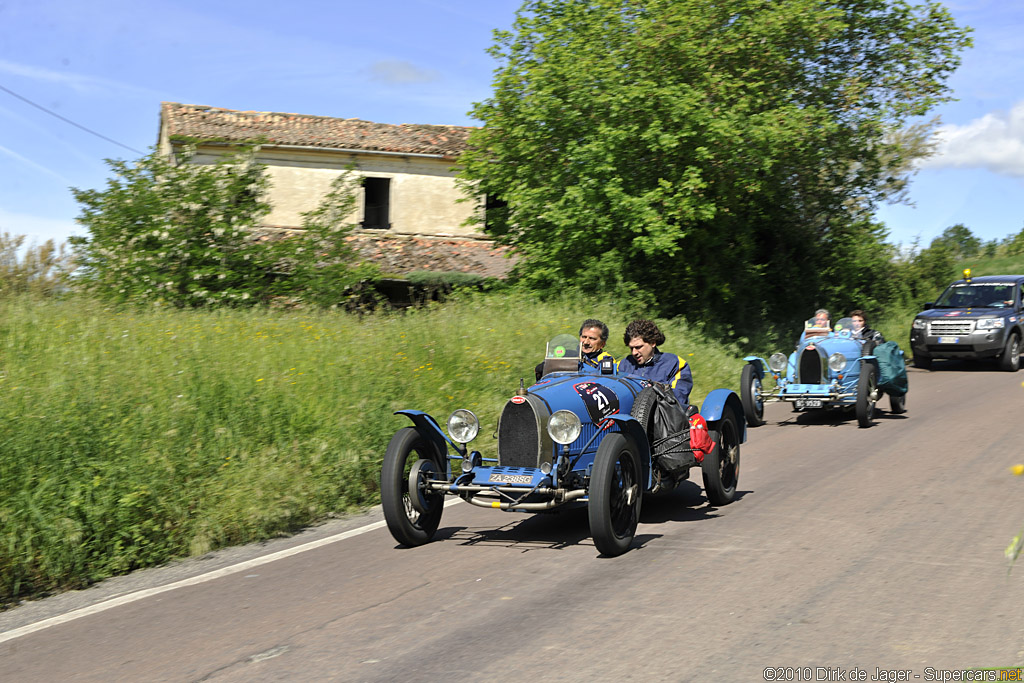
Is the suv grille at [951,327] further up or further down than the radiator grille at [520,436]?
further up

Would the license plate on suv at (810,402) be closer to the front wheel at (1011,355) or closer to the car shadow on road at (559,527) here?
the car shadow on road at (559,527)

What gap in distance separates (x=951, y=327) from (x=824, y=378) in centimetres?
881

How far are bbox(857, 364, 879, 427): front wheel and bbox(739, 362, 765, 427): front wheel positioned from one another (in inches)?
53.2

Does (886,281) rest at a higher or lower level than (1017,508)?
higher

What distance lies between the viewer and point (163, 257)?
17328 mm

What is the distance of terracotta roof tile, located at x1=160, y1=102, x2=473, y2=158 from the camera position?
93.4 ft

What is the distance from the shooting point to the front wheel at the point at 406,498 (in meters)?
7.13

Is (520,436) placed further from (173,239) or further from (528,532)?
(173,239)

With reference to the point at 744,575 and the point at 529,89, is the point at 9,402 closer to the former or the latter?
the point at 744,575

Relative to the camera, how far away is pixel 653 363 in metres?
8.98

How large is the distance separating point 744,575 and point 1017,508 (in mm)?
3186

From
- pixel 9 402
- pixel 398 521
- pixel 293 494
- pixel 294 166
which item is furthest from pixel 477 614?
pixel 294 166

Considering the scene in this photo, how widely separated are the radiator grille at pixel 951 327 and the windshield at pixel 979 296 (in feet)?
3.71

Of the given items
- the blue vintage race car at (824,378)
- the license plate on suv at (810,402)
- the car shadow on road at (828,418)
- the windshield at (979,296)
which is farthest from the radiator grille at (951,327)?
the license plate on suv at (810,402)
